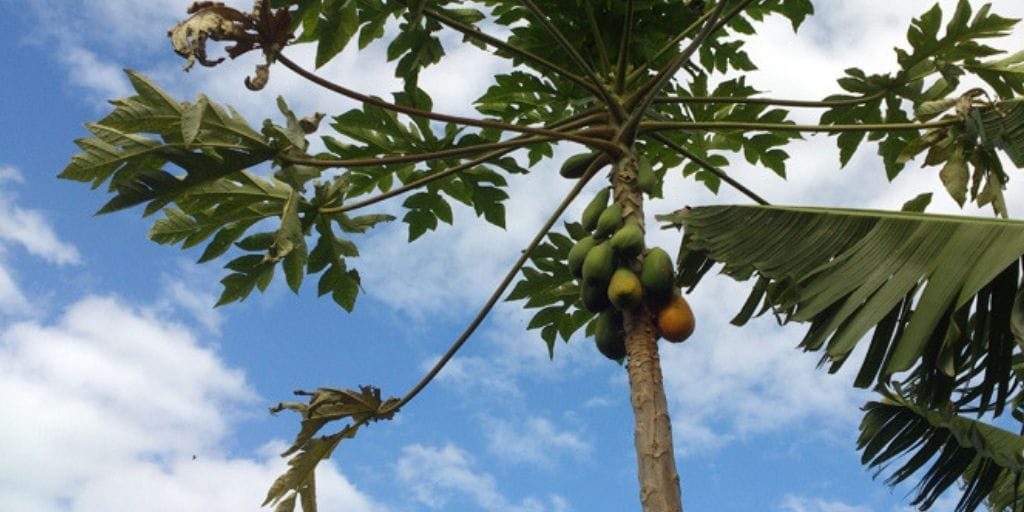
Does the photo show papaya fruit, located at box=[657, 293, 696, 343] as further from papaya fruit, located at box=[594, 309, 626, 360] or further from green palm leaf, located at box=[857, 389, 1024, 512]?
green palm leaf, located at box=[857, 389, 1024, 512]

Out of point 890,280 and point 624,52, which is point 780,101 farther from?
point 890,280

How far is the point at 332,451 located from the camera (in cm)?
442

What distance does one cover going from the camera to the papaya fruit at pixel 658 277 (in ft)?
11.7

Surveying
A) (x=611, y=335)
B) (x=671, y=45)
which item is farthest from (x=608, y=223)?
(x=671, y=45)

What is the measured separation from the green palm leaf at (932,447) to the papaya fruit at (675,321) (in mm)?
1580

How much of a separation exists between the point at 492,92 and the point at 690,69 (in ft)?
3.27

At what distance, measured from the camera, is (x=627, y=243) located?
3668 mm

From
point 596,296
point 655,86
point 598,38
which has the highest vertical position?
point 598,38

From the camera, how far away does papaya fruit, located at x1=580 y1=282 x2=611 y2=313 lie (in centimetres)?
370

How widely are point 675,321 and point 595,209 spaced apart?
24.0 inches

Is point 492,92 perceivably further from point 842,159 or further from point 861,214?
point 861,214

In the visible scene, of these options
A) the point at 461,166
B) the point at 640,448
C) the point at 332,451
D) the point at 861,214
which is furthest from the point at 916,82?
the point at 332,451

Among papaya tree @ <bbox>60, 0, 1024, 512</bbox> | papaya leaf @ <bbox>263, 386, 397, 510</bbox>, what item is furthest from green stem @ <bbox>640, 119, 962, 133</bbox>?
papaya leaf @ <bbox>263, 386, 397, 510</bbox>

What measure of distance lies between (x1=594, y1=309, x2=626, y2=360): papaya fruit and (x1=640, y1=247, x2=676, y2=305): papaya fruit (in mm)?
175
